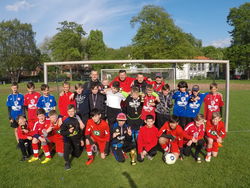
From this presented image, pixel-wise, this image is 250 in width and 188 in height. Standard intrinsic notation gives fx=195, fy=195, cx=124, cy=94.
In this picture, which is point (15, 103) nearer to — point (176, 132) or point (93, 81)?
point (93, 81)

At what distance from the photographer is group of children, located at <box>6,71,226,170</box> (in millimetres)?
4340

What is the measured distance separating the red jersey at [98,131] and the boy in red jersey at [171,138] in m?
1.21

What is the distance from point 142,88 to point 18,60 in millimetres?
44116

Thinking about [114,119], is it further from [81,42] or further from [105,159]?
[81,42]

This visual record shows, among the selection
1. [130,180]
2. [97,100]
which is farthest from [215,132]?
[97,100]

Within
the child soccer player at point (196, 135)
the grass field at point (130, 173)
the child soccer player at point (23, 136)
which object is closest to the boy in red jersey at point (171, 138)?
the child soccer player at point (196, 135)

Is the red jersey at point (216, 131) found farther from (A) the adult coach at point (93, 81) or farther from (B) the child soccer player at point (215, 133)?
(A) the adult coach at point (93, 81)

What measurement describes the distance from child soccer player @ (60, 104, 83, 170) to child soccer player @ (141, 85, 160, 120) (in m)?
1.61

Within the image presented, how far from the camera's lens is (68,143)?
4.19 m

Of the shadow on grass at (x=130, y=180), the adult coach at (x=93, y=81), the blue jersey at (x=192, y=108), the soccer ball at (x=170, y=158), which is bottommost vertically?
the shadow on grass at (x=130, y=180)

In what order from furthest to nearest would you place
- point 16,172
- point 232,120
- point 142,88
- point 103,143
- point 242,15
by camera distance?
point 242,15 < point 232,120 < point 142,88 < point 103,143 < point 16,172

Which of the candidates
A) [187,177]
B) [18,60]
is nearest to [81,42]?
[18,60]

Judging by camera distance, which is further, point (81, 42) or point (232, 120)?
point (81, 42)

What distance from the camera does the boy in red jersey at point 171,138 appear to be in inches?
169
